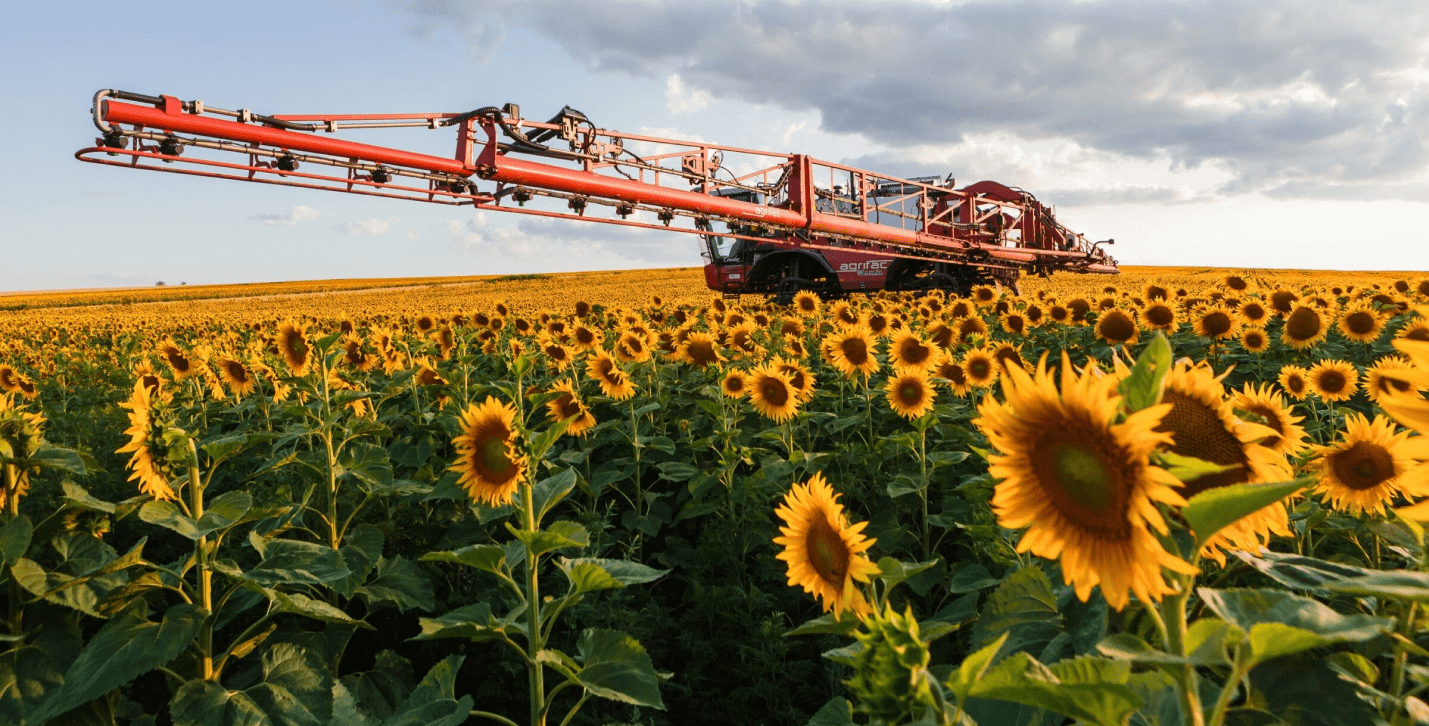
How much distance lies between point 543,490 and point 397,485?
4.68 feet

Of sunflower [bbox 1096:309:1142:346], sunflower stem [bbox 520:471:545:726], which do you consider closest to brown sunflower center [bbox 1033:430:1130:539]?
sunflower stem [bbox 520:471:545:726]

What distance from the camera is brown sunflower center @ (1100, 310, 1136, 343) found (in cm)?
599

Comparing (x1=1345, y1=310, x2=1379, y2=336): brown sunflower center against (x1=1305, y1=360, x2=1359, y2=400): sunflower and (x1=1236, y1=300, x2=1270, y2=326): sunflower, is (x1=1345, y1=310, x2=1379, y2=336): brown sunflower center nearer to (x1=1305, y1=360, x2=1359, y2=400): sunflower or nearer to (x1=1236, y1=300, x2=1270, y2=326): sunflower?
(x1=1236, y1=300, x2=1270, y2=326): sunflower

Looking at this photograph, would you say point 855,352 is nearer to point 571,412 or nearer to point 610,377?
point 610,377

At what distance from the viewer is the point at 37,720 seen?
Answer: 2051 mm

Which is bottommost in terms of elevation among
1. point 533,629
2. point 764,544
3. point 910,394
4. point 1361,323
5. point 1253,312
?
point 764,544

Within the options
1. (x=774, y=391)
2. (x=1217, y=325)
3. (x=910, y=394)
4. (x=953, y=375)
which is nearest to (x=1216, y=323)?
(x=1217, y=325)

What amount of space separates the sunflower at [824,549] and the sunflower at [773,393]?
8.97ft

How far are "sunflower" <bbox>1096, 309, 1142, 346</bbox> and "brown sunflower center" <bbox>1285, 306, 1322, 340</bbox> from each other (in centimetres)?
116

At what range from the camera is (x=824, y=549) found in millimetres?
1735

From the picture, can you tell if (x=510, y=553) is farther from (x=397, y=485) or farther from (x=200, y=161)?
(x=200, y=161)

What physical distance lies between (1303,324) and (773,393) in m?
4.66

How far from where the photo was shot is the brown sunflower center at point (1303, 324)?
19.4 feet

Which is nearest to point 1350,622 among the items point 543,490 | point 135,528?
point 543,490
